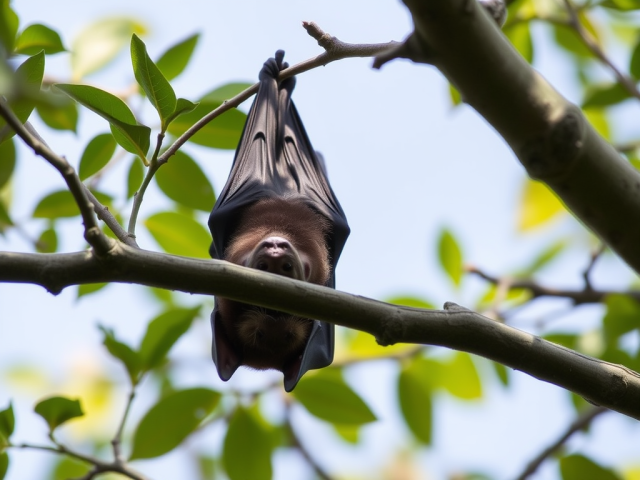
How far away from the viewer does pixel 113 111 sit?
3.66m

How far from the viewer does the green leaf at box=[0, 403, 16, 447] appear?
409 centimetres

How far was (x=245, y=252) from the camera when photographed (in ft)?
21.0

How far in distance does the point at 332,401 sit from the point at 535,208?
14.1ft

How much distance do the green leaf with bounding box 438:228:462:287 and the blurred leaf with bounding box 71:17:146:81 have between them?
3.49m

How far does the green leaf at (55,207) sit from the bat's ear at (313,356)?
193cm

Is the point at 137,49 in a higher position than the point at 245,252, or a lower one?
lower

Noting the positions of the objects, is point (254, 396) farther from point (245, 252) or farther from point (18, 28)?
point (18, 28)

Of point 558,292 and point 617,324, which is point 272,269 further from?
point 558,292

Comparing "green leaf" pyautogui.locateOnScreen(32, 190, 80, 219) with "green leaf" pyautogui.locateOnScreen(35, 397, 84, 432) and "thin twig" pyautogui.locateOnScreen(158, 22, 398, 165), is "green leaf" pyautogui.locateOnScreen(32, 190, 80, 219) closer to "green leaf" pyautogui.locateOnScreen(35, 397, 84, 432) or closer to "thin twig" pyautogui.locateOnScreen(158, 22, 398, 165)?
"green leaf" pyautogui.locateOnScreen(35, 397, 84, 432)

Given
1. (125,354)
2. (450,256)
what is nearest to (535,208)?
(450,256)

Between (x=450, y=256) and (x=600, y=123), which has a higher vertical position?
(x=600, y=123)

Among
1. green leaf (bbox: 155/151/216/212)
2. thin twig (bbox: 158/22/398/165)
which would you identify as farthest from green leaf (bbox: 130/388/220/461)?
thin twig (bbox: 158/22/398/165)

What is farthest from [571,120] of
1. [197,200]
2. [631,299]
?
[631,299]

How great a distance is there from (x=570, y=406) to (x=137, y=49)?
16.6ft
